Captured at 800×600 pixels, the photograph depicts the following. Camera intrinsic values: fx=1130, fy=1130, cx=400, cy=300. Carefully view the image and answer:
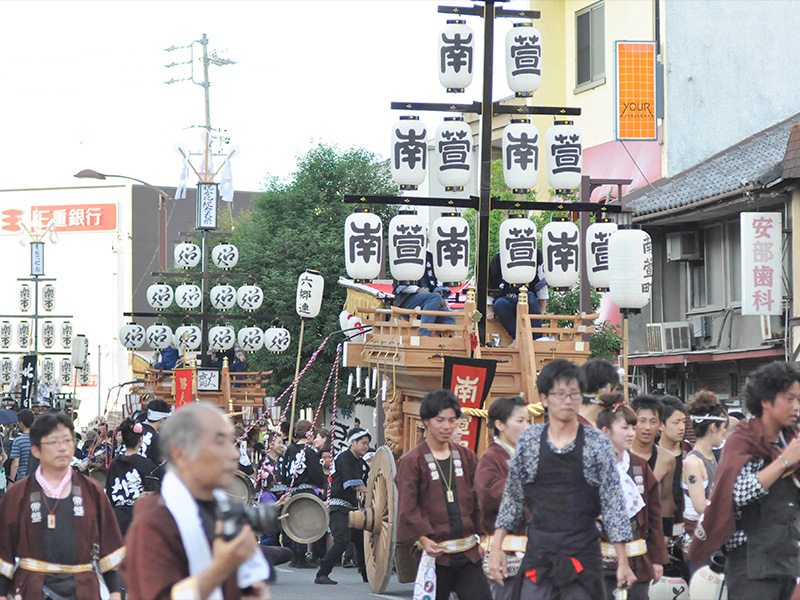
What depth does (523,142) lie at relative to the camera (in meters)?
15.5

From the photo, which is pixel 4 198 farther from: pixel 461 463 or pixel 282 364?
pixel 461 463

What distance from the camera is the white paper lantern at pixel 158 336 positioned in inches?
1249

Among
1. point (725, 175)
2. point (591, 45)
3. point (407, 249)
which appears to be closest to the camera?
point (407, 249)

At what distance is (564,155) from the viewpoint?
15.9m

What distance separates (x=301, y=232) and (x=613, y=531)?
2784 centimetres

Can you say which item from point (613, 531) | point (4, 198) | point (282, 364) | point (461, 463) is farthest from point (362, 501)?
point (4, 198)

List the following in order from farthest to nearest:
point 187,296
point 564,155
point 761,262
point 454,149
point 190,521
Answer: point 187,296, point 761,262, point 564,155, point 454,149, point 190,521

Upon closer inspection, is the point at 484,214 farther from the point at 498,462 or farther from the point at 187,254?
the point at 187,254

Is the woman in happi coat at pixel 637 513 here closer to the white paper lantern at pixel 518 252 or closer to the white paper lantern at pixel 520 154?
the white paper lantern at pixel 518 252

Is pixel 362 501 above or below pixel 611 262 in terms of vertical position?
below

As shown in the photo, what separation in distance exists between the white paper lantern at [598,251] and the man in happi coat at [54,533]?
10058 mm

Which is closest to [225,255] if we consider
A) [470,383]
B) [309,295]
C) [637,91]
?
[309,295]

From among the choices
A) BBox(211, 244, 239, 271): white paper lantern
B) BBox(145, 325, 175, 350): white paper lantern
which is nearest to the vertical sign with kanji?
BBox(211, 244, 239, 271): white paper lantern

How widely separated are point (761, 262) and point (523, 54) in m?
6.28
